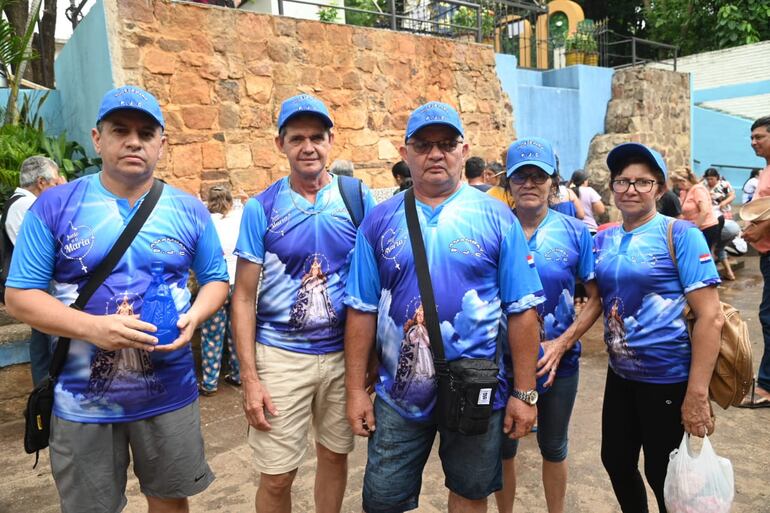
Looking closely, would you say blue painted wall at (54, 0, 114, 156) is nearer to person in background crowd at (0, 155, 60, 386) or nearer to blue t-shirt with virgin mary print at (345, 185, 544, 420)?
person in background crowd at (0, 155, 60, 386)

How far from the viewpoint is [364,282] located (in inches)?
91.4

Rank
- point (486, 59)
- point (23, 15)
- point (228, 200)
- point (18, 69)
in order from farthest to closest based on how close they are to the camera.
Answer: point (23, 15) → point (486, 59) → point (18, 69) → point (228, 200)

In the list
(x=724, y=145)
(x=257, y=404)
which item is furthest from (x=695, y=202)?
(x=724, y=145)

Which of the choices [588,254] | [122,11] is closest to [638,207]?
[588,254]

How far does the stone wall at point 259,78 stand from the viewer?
6.12 m

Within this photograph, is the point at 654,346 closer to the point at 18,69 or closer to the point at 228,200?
the point at 228,200

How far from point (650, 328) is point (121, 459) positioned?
220 centimetres

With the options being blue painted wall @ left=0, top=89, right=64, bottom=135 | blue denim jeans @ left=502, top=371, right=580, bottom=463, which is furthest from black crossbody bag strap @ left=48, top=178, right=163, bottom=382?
blue painted wall @ left=0, top=89, right=64, bottom=135

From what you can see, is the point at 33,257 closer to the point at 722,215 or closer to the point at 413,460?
the point at 413,460

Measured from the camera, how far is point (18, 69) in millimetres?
6523

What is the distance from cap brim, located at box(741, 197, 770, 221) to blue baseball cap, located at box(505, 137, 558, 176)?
2.22m

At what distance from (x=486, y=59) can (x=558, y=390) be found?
7136mm

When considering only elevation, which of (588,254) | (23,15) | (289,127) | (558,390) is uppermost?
(23,15)

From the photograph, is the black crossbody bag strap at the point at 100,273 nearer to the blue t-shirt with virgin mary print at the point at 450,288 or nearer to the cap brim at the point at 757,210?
the blue t-shirt with virgin mary print at the point at 450,288
